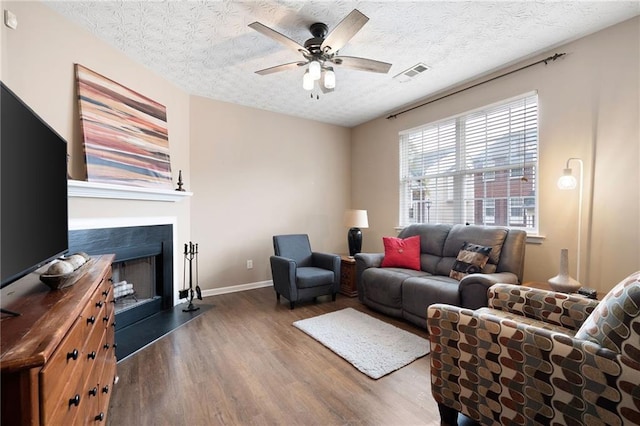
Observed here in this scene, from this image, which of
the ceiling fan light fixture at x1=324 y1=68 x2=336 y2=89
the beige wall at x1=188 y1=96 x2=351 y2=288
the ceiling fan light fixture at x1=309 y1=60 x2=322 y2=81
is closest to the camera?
the ceiling fan light fixture at x1=309 y1=60 x2=322 y2=81

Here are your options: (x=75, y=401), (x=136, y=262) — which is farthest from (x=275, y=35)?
(x=136, y=262)

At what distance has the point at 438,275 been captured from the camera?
3158 millimetres

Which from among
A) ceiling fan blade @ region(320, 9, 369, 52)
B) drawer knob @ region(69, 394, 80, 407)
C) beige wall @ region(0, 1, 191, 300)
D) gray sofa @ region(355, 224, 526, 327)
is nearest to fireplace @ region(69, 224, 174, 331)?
beige wall @ region(0, 1, 191, 300)

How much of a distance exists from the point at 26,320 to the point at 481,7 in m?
3.13

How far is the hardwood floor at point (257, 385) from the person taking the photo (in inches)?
63.6

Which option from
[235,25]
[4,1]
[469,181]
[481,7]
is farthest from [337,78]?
[4,1]

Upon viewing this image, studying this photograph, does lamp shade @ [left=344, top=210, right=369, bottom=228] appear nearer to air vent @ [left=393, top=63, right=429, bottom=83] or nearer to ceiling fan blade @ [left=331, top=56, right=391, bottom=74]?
air vent @ [left=393, top=63, right=429, bottom=83]

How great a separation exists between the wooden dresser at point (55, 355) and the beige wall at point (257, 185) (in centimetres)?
243

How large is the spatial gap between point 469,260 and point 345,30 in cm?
241

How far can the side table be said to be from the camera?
12.7 feet

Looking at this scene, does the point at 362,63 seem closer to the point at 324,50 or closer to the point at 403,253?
the point at 324,50

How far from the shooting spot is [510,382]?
4.13 ft

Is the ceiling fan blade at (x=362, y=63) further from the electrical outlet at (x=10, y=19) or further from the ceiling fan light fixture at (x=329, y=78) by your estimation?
the electrical outlet at (x=10, y=19)

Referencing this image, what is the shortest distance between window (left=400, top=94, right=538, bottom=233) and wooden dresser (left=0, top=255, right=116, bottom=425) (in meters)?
3.61
